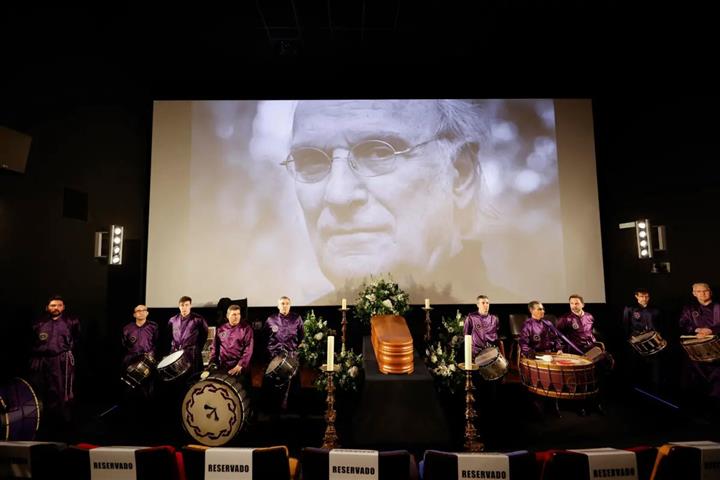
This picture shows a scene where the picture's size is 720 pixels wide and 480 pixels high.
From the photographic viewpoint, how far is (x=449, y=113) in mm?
6910

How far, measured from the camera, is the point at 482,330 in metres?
5.53

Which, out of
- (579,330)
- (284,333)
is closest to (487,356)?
(579,330)

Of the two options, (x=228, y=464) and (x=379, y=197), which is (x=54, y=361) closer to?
(x=228, y=464)

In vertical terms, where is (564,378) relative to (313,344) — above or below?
below

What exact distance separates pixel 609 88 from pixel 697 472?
7.10 m

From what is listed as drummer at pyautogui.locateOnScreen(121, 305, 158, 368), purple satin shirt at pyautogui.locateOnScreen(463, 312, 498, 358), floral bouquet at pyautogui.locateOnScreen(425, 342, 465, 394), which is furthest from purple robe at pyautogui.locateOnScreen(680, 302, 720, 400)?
drummer at pyautogui.locateOnScreen(121, 305, 158, 368)

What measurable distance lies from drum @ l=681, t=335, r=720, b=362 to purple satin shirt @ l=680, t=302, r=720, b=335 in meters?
0.55

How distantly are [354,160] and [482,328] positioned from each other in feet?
12.1

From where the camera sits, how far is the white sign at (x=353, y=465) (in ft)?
6.56

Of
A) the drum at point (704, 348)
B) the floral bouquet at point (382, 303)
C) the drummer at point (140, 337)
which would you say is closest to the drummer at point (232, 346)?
the drummer at point (140, 337)

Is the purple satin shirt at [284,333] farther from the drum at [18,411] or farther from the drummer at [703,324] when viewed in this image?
the drummer at [703,324]

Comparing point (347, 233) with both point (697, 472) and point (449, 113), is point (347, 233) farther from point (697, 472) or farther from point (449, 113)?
point (697, 472)

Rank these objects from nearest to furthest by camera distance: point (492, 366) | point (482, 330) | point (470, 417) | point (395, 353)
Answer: point (470, 417)
point (395, 353)
point (492, 366)
point (482, 330)

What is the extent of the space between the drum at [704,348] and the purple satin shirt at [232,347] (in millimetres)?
5755
